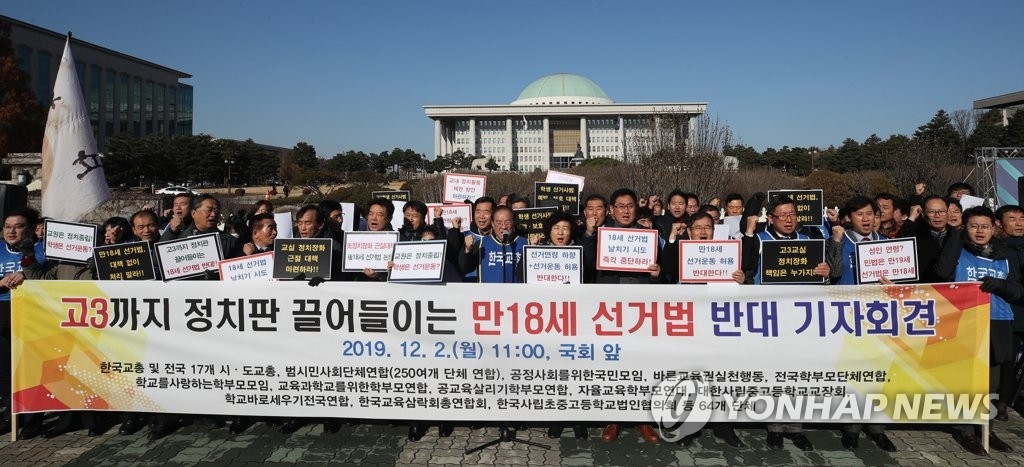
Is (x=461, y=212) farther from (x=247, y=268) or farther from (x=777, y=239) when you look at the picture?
(x=777, y=239)

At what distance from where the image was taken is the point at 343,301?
470 centimetres

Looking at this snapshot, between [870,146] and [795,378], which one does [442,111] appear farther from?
[795,378]

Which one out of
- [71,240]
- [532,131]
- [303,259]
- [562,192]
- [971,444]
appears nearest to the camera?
[971,444]

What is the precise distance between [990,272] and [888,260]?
0.79 m

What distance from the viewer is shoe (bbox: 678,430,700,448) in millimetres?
4690

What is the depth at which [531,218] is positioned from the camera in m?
6.37

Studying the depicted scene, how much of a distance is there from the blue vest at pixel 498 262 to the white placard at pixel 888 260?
8.73 feet

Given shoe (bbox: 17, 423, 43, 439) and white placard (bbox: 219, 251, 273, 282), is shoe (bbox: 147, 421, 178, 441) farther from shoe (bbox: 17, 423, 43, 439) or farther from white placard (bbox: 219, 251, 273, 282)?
white placard (bbox: 219, 251, 273, 282)

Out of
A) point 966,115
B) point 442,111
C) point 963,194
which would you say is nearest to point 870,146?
point 966,115

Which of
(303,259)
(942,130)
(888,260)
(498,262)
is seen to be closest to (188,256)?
(303,259)

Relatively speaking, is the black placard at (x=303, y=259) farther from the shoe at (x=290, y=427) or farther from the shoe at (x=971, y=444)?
the shoe at (x=971, y=444)

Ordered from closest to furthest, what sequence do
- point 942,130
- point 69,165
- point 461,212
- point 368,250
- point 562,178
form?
point 368,250, point 461,212, point 562,178, point 69,165, point 942,130

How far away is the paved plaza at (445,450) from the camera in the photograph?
4449 mm

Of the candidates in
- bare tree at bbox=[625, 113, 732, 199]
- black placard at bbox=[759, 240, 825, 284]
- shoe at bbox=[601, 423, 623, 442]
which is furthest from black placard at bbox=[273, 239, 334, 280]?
bare tree at bbox=[625, 113, 732, 199]
